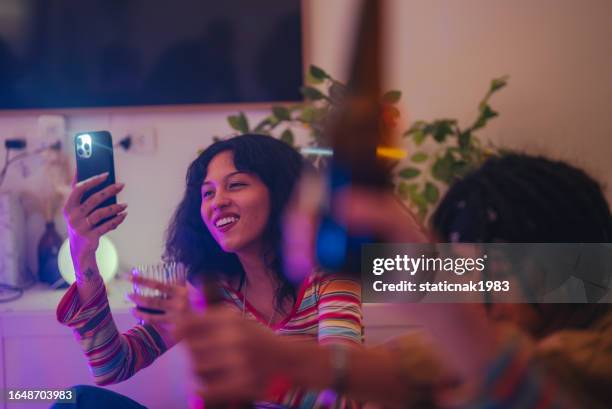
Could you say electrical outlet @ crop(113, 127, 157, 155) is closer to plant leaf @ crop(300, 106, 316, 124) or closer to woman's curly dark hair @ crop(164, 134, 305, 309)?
plant leaf @ crop(300, 106, 316, 124)

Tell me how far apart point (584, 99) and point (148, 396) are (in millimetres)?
1379

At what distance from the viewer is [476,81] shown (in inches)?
55.9

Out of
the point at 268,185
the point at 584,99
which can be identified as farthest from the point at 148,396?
the point at 584,99

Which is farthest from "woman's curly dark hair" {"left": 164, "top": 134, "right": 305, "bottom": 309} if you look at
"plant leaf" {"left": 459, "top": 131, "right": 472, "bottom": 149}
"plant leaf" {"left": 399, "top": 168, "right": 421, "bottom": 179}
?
"plant leaf" {"left": 459, "top": 131, "right": 472, "bottom": 149}

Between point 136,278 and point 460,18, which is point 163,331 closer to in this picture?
point 136,278

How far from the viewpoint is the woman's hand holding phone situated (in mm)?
719

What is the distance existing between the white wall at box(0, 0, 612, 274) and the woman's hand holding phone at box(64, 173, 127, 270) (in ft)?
2.37

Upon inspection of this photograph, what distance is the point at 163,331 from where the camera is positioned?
835mm

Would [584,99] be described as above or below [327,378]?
above

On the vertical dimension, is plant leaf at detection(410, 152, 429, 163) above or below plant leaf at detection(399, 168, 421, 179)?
above

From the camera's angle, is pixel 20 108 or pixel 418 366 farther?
pixel 20 108

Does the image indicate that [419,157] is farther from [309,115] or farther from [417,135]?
[309,115]

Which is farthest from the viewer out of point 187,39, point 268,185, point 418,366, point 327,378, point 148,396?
point 187,39

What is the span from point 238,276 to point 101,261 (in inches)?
21.1
